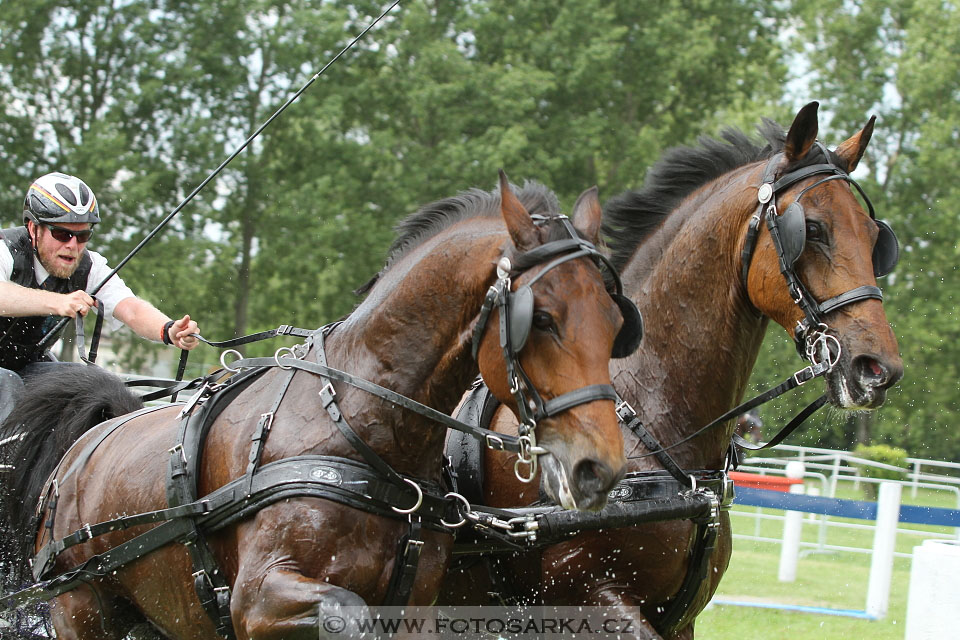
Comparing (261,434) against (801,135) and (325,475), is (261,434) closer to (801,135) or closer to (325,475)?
(325,475)

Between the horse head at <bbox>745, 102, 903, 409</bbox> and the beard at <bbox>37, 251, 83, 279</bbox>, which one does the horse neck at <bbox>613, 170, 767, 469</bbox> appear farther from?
the beard at <bbox>37, 251, 83, 279</bbox>

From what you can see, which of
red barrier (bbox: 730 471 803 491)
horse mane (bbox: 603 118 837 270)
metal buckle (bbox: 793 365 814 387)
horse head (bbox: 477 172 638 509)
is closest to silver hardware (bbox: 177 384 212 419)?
horse head (bbox: 477 172 638 509)

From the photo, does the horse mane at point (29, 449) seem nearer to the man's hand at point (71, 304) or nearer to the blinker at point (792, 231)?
the man's hand at point (71, 304)

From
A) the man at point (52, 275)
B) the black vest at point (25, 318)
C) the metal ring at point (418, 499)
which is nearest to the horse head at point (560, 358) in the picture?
the metal ring at point (418, 499)

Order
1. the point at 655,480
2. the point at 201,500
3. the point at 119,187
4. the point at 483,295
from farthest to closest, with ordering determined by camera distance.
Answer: the point at 119,187 < the point at 655,480 < the point at 201,500 < the point at 483,295

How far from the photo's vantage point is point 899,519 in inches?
338

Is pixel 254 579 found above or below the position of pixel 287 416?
below

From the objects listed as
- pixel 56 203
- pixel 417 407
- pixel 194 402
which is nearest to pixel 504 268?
pixel 417 407

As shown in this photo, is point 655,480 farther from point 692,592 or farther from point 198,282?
point 198,282

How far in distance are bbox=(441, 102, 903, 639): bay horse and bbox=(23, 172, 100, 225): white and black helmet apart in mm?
2045

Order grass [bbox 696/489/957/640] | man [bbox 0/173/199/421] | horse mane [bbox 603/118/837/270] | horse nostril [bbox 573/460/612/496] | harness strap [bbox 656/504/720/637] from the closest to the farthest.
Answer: horse nostril [bbox 573/460/612/496], harness strap [bbox 656/504/720/637], horse mane [bbox 603/118/837/270], man [bbox 0/173/199/421], grass [bbox 696/489/957/640]

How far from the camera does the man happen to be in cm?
448

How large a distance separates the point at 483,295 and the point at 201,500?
1170 mm

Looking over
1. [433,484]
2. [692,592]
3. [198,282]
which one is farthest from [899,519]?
[198,282]
